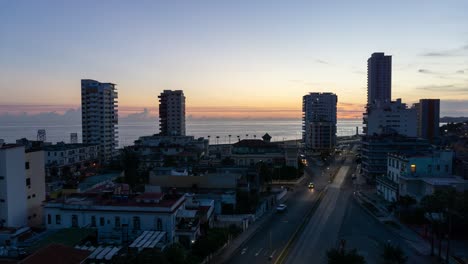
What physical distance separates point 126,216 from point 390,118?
56.5 m

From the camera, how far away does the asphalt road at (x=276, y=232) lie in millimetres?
23797

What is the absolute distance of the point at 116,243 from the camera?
71.6 ft

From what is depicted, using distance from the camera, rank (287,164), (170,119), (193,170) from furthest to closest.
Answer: (170,119) → (287,164) → (193,170)

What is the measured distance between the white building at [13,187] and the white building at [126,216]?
394 centimetres

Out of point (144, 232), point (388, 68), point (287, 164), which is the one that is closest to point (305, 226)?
point (144, 232)

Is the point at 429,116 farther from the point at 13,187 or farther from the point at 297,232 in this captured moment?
the point at 13,187

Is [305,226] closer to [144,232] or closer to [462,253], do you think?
[462,253]

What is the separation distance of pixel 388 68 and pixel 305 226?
448 ft

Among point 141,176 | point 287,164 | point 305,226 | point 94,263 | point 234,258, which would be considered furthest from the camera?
point 287,164

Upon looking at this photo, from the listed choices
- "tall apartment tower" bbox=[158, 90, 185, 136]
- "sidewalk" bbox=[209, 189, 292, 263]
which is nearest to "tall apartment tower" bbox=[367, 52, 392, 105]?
"tall apartment tower" bbox=[158, 90, 185, 136]

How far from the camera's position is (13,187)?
27.2m

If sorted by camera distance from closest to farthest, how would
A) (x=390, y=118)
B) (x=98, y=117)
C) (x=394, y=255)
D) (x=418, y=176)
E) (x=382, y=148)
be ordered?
(x=394, y=255)
(x=418, y=176)
(x=382, y=148)
(x=390, y=118)
(x=98, y=117)

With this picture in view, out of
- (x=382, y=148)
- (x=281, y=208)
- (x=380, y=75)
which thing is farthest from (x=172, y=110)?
(x=380, y=75)

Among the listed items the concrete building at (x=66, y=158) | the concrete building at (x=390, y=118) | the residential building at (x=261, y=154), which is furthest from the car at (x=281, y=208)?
the concrete building at (x=390, y=118)
